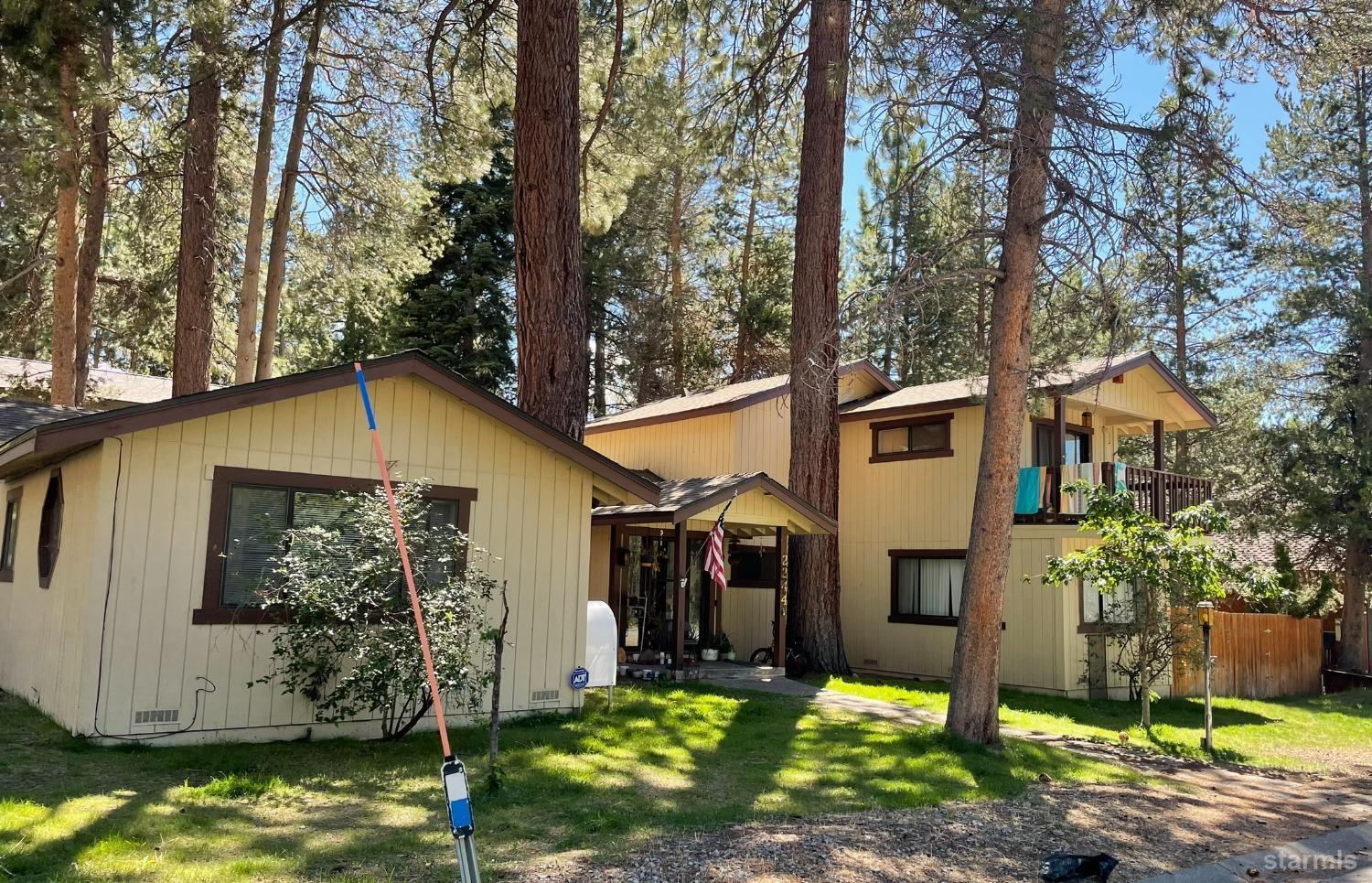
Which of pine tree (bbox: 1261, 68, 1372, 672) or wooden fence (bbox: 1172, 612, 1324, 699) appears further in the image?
pine tree (bbox: 1261, 68, 1372, 672)

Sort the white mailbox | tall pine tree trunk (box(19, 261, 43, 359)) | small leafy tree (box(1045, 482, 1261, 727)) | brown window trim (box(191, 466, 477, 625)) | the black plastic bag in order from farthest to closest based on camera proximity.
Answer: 1. tall pine tree trunk (box(19, 261, 43, 359))
2. small leafy tree (box(1045, 482, 1261, 727))
3. the white mailbox
4. brown window trim (box(191, 466, 477, 625))
5. the black plastic bag

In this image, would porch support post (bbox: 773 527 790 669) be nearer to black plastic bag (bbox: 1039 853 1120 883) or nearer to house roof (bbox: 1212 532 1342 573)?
black plastic bag (bbox: 1039 853 1120 883)

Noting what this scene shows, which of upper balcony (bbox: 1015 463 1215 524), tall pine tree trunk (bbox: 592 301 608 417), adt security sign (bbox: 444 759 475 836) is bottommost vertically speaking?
adt security sign (bbox: 444 759 475 836)

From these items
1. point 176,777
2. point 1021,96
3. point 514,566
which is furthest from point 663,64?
point 176,777

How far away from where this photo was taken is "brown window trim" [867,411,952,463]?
712 inches

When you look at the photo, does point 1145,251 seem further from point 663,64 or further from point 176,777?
point 176,777

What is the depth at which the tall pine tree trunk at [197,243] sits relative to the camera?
1509 cm

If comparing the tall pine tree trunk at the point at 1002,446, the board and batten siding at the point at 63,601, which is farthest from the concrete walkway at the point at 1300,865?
the board and batten siding at the point at 63,601

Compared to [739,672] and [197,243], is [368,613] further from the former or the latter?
[197,243]

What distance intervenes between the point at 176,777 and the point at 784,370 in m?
23.5

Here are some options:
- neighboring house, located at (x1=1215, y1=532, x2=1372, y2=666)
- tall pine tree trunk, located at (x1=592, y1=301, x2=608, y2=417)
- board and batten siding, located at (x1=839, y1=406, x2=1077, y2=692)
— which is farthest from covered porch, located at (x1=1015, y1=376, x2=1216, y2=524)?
tall pine tree trunk, located at (x1=592, y1=301, x2=608, y2=417)

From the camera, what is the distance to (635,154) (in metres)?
16.7

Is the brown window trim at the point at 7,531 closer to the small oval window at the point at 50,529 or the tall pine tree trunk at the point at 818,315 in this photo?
the small oval window at the point at 50,529

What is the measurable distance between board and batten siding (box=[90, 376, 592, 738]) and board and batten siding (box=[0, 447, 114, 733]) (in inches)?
6.2
